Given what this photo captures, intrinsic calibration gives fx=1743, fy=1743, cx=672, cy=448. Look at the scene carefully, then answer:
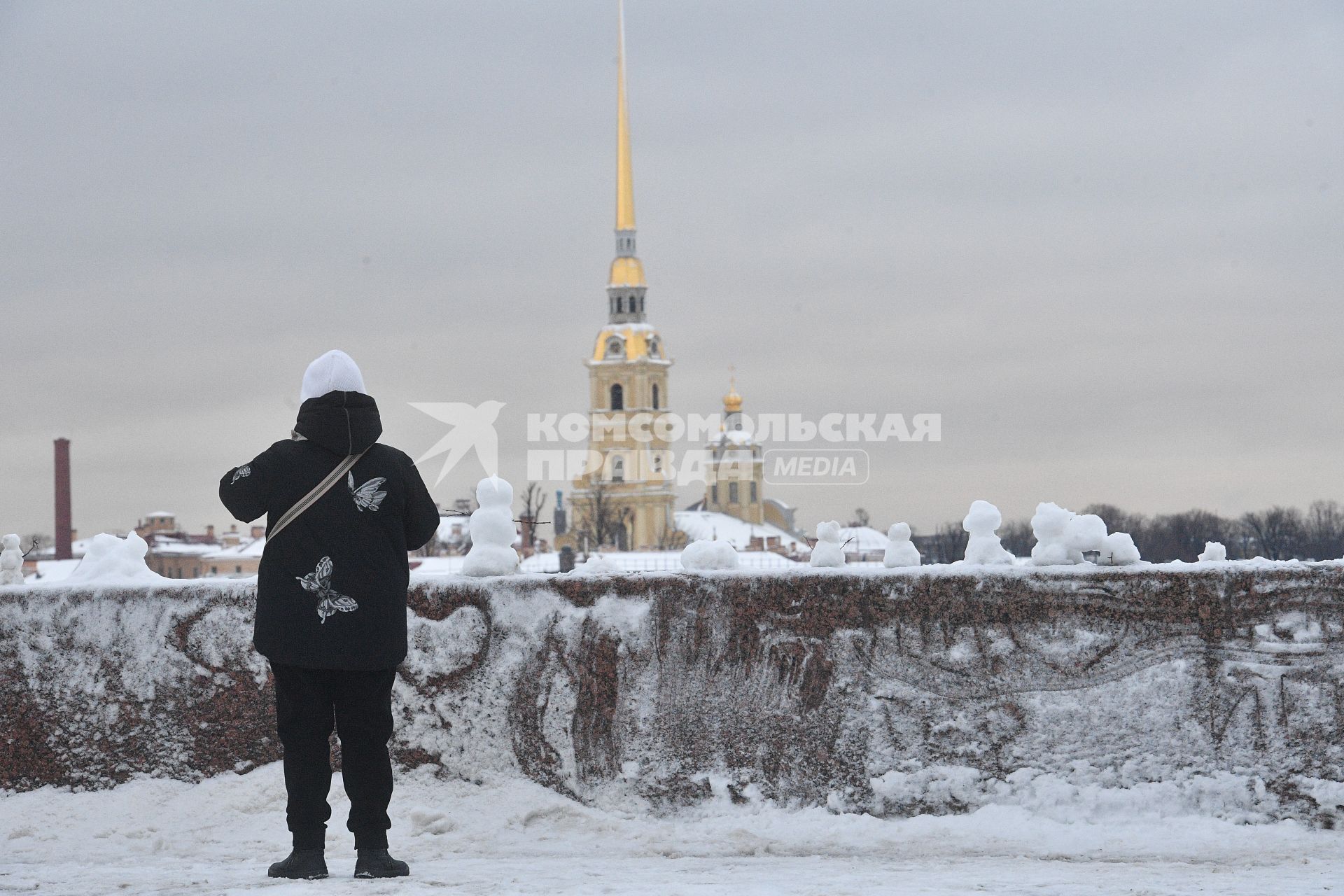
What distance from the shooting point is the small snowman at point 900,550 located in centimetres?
852

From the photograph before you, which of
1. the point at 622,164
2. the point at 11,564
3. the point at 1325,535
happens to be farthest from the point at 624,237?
the point at 11,564

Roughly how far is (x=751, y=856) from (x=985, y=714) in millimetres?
1334

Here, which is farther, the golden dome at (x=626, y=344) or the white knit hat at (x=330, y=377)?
the golden dome at (x=626, y=344)

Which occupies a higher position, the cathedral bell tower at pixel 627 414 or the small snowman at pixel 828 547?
the cathedral bell tower at pixel 627 414

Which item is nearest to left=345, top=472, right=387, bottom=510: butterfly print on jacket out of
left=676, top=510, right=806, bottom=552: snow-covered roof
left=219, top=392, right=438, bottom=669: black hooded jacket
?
left=219, top=392, right=438, bottom=669: black hooded jacket

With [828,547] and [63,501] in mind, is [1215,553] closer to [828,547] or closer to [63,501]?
[828,547]

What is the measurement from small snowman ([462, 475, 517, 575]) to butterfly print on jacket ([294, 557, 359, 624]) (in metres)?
2.08

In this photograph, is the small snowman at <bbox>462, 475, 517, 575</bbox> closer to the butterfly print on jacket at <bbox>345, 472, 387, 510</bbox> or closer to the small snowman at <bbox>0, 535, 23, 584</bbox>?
the butterfly print on jacket at <bbox>345, 472, 387, 510</bbox>

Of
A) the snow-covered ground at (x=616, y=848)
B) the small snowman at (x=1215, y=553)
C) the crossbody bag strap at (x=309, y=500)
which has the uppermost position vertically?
the crossbody bag strap at (x=309, y=500)

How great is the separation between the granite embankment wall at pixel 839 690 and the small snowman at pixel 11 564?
102cm

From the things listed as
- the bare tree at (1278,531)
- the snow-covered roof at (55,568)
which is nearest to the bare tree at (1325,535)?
the bare tree at (1278,531)

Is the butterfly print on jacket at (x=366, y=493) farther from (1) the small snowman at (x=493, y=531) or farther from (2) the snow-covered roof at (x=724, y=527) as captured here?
(2) the snow-covered roof at (x=724, y=527)

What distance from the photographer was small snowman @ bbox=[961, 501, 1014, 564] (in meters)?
8.38

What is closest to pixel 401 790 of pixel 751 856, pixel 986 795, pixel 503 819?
pixel 503 819
